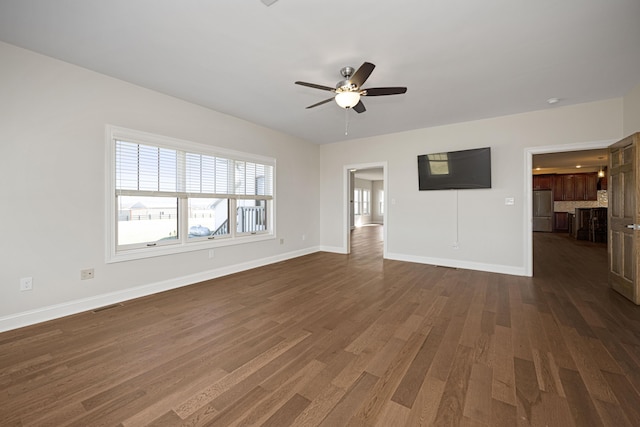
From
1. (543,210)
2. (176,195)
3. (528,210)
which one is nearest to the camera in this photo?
(176,195)

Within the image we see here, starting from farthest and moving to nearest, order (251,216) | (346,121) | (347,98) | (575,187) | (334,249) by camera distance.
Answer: (575,187)
(334,249)
(251,216)
(346,121)
(347,98)

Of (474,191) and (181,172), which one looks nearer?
(181,172)

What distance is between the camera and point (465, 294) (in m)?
3.47

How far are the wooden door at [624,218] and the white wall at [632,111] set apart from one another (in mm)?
294

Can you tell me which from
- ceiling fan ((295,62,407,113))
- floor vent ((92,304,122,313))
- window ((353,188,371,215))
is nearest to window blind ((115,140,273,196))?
floor vent ((92,304,122,313))

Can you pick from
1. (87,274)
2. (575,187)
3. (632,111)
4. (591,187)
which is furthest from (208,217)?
(591,187)

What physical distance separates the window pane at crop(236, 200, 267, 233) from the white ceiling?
75.6 inches

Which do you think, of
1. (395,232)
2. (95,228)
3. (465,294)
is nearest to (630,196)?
(465,294)

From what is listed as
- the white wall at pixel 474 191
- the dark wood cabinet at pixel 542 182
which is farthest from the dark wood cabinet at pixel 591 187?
the white wall at pixel 474 191

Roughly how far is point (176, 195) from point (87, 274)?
55.1 inches

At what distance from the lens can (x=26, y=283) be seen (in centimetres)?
261

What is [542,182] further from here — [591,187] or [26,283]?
[26,283]

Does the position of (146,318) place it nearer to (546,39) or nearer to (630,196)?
(546,39)

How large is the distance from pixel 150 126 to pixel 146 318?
2459 mm
